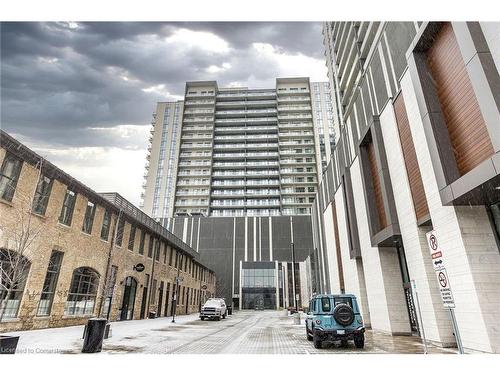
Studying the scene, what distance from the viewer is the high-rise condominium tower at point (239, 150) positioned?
82312 mm

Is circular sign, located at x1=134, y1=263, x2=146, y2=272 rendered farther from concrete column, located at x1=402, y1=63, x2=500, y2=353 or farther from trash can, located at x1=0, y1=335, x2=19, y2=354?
concrete column, located at x1=402, y1=63, x2=500, y2=353

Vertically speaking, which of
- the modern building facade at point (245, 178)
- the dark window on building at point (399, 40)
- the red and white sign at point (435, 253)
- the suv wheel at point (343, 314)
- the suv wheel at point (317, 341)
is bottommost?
the suv wheel at point (317, 341)

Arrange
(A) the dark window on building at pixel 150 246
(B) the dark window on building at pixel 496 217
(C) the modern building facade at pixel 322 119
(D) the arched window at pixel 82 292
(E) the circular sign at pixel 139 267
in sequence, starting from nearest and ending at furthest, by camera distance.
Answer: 1. (B) the dark window on building at pixel 496 217
2. (D) the arched window at pixel 82 292
3. (E) the circular sign at pixel 139 267
4. (A) the dark window on building at pixel 150 246
5. (C) the modern building facade at pixel 322 119

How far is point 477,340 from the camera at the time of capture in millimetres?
9266

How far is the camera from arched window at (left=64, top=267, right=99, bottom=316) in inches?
683

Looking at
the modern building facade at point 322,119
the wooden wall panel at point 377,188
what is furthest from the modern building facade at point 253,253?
the wooden wall panel at point 377,188

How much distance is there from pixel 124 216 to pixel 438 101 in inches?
843

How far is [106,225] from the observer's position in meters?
20.9

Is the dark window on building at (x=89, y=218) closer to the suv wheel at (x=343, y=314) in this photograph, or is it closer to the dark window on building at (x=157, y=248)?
the dark window on building at (x=157, y=248)

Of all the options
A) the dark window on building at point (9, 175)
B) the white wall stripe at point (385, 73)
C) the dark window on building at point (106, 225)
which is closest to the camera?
the dark window on building at point (9, 175)

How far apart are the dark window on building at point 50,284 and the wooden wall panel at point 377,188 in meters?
18.6

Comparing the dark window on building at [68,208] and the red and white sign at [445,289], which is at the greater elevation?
the dark window on building at [68,208]

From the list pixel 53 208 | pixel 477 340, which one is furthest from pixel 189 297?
pixel 477 340
